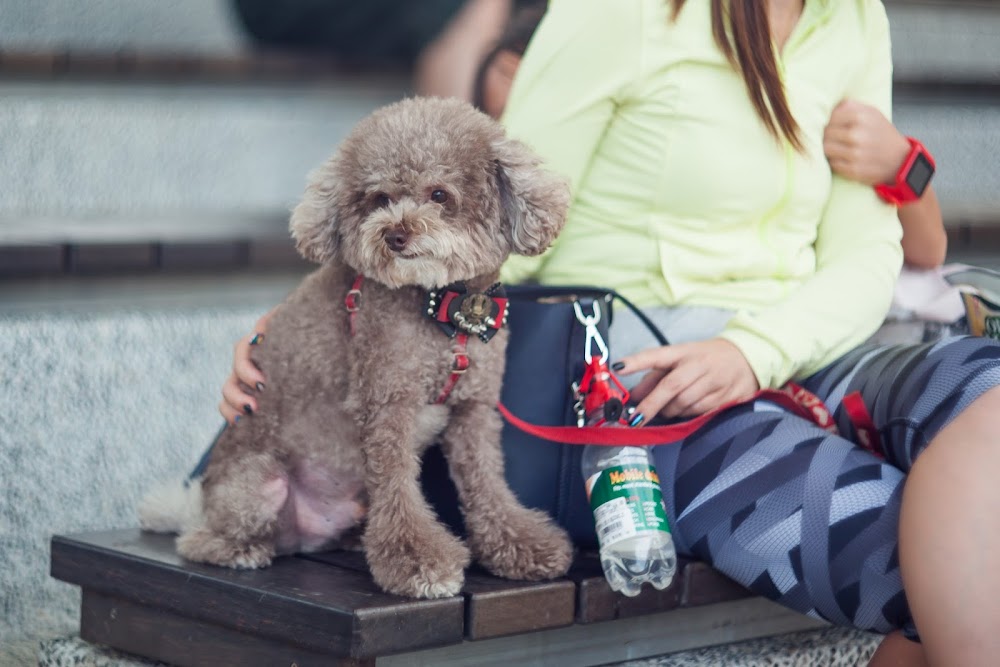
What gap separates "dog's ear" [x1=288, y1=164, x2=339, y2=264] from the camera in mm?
1637

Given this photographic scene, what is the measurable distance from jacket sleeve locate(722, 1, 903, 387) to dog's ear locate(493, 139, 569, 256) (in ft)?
1.40

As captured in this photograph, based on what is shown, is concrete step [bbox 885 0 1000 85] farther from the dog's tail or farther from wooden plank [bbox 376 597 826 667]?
the dog's tail

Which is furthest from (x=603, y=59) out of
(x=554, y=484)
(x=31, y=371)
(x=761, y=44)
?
(x=31, y=371)

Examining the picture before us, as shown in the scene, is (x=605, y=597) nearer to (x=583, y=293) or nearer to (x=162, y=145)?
(x=583, y=293)

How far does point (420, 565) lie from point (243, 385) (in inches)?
16.3

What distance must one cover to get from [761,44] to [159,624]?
1.27 metres

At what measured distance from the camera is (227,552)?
1730 millimetres

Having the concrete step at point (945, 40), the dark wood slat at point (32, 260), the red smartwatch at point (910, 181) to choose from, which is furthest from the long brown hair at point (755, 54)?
the concrete step at point (945, 40)

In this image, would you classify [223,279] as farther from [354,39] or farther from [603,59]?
[603,59]

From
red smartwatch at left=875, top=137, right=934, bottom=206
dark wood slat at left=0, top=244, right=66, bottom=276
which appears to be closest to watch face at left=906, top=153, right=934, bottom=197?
red smartwatch at left=875, top=137, right=934, bottom=206

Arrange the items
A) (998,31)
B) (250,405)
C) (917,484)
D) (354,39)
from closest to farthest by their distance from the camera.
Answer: (917,484), (250,405), (354,39), (998,31)

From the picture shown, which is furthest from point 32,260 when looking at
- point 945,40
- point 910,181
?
point 945,40

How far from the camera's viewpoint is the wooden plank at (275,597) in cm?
155

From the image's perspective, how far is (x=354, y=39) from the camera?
298 cm
